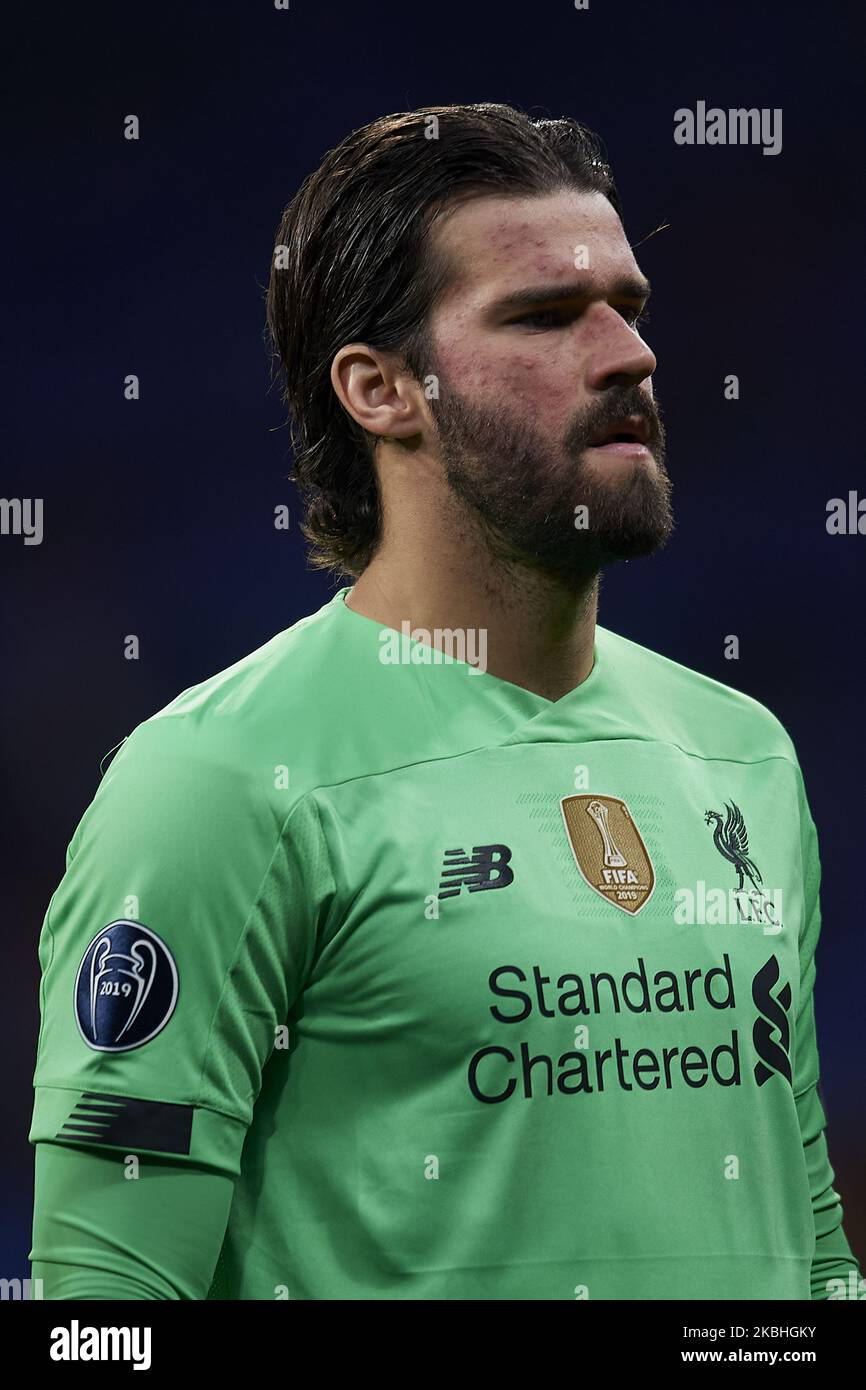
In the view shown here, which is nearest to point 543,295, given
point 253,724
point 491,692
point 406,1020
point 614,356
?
point 614,356

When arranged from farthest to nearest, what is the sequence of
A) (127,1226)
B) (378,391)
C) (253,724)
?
(378,391) < (253,724) < (127,1226)

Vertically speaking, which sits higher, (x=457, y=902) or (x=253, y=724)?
(x=253, y=724)

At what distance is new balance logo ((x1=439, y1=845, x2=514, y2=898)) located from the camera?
4.64ft

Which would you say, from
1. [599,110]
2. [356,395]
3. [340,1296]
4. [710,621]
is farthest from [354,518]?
[599,110]

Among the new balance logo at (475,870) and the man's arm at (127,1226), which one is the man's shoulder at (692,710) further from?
the man's arm at (127,1226)

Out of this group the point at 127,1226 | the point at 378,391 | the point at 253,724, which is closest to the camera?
the point at 127,1226

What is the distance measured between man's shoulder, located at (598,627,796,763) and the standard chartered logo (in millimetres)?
255

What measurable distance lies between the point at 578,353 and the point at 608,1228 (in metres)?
0.76

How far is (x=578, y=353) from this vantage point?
1523 mm

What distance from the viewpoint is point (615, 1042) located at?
1.43m

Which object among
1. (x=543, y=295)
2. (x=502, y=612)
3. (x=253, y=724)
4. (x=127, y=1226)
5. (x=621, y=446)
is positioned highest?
(x=543, y=295)

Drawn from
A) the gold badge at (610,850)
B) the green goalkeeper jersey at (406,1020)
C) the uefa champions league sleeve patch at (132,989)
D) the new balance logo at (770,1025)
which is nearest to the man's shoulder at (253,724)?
the green goalkeeper jersey at (406,1020)

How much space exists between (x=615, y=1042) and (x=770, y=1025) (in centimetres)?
18

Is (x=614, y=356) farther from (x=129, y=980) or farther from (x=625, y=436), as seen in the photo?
(x=129, y=980)
